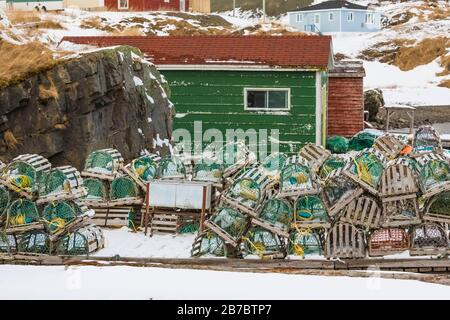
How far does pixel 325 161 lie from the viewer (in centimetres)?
1281

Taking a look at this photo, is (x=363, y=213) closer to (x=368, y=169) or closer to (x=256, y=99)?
(x=368, y=169)

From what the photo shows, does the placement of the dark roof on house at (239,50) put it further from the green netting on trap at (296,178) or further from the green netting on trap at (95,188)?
the green netting on trap at (296,178)

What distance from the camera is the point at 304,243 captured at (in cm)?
1012

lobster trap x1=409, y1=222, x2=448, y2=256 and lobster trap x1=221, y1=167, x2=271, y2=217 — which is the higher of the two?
lobster trap x1=221, y1=167, x2=271, y2=217

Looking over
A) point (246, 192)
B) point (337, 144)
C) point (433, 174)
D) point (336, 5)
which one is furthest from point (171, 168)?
point (336, 5)

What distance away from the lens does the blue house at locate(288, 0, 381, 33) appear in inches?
2741

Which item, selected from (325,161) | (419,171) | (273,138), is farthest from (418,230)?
(273,138)

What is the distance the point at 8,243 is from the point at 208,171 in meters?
3.80

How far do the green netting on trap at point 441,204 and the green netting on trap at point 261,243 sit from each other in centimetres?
217

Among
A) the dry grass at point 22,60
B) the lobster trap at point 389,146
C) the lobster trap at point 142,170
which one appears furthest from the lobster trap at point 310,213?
the dry grass at point 22,60

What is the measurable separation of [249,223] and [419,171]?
2.63m

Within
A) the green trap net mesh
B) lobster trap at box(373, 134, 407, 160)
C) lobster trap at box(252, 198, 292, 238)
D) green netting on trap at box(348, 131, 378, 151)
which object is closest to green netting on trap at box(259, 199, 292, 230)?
lobster trap at box(252, 198, 292, 238)

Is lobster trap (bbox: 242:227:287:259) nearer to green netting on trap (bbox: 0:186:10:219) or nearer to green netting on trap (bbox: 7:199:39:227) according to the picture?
green netting on trap (bbox: 7:199:39:227)

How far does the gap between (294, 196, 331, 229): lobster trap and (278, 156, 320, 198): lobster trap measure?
0.55 feet
